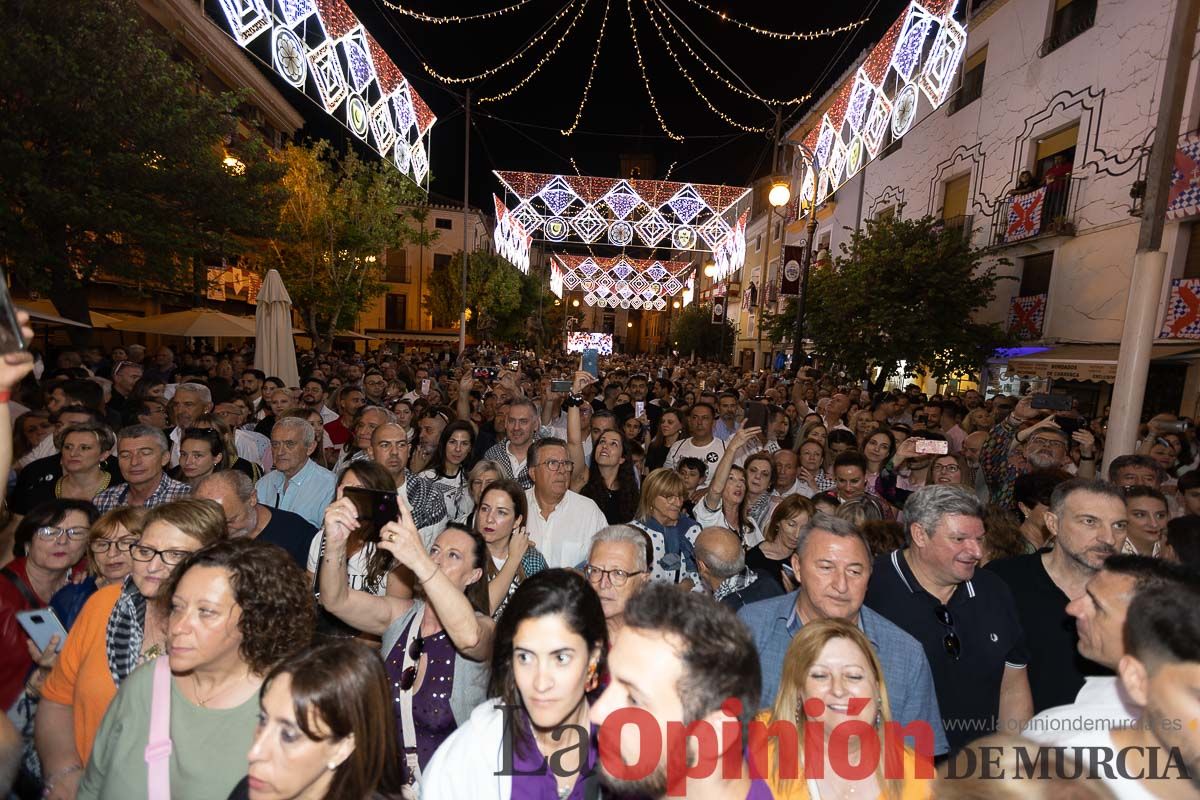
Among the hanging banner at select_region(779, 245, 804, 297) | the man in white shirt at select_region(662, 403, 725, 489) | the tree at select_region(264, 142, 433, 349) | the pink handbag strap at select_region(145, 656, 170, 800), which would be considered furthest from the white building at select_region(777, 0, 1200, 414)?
the tree at select_region(264, 142, 433, 349)

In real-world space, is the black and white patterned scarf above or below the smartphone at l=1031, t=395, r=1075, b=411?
below

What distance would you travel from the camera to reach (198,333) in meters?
14.3

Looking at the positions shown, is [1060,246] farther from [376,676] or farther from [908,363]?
[376,676]

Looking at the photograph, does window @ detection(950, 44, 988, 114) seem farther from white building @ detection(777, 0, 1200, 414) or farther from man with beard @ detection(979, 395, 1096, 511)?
man with beard @ detection(979, 395, 1096, 511)

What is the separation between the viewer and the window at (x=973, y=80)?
17.6m

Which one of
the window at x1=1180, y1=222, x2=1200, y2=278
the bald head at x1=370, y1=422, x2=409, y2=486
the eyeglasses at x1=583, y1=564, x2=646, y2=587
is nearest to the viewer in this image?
the eyeglasses at x1=583, y1=564, x2=646, y2=587

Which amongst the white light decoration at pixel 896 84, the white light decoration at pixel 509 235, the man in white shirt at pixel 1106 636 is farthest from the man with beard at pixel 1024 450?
the white light decoration at pixel 509 235

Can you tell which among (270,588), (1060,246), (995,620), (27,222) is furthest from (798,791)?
(1060,246)

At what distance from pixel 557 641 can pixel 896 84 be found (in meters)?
10.7

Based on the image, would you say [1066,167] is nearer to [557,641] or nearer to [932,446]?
[932,446]

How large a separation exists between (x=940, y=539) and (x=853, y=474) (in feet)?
7.95

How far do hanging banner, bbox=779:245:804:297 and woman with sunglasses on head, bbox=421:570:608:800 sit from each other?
1625cm

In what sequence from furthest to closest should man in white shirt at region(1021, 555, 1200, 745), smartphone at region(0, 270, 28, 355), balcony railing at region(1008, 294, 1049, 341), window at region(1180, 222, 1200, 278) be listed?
balcony railing at region(1008, 294, 1049, 341), window at region(1180, 222, 1200, 278), man in white shirt at region(1021, 555, 1200, 745), smartphone at region(0, 270, 28, 355)

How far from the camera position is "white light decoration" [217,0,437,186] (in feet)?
20.6
